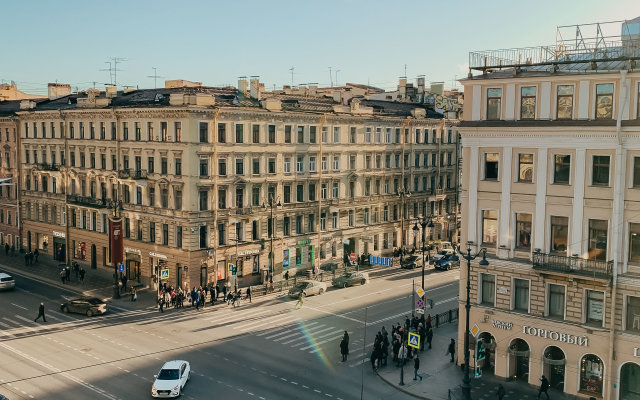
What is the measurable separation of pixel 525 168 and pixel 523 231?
11.6ft

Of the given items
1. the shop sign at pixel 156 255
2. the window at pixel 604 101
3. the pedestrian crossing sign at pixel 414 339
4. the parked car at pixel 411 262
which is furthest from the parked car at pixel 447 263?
the window at pixel 604 101

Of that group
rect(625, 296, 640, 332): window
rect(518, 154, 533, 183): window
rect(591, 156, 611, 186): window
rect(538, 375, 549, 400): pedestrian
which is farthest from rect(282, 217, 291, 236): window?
rect(625, 296, 640, 332): window

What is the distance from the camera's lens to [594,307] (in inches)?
1366

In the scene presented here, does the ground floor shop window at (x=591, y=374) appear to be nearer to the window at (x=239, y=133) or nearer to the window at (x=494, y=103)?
the window at (x=494, y=103)

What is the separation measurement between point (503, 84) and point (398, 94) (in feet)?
193

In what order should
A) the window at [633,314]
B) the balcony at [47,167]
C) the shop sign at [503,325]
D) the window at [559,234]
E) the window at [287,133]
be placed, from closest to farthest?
the window at [633,314]
the window at [559,234]
the shop sign at [503,325]
the window at [287,133]
the balcony at [47,167]

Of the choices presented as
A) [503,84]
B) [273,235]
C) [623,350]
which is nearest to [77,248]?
[273,235]

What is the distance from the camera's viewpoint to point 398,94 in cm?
9538

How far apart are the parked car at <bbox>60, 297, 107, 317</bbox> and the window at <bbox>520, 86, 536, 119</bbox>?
3492cm

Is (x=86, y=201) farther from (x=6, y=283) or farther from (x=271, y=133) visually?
(x=271, y=133)

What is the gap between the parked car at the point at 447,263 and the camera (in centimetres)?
7119

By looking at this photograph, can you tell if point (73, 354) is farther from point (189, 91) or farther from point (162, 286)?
point (189, 91)

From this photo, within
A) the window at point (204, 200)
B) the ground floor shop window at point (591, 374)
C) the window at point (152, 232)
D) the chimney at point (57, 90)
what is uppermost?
the chimney at point (57, 90)

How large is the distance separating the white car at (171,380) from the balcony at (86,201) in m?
33.7
